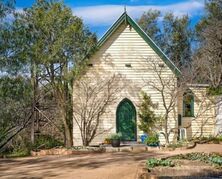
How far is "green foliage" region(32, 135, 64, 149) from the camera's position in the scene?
74.0ft

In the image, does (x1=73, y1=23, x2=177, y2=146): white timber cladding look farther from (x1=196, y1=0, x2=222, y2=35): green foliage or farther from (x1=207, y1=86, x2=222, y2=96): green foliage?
(x1=196, y1=0, x2=222, y2=35): green foliage

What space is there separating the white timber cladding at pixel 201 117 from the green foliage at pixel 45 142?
300 inches

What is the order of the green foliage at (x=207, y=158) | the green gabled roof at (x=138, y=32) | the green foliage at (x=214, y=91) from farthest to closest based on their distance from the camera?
the green foliage at (x=214, y=91), the green gabled roof at (x=138, y=32), the green foliage at (x=207, y=158)

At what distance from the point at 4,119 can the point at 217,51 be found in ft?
75.2

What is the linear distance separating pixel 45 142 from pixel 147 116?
5.87 metres

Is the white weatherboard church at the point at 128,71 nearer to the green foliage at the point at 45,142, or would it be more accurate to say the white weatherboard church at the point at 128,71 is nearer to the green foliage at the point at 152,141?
the green foliage at the point at 45,142

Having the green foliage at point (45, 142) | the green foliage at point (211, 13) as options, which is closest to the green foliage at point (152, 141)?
the green foliage at point (45, 142)

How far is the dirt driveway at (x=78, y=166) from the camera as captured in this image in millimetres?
13461

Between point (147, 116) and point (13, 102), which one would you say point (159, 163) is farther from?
point (13, 102)

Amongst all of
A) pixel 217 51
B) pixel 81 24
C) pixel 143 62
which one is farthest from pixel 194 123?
pixel 217 51

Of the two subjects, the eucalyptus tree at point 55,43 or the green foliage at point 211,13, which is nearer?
the eucalyptus tree at point 55,43

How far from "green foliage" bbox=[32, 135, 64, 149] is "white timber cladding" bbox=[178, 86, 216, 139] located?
763 centimetres

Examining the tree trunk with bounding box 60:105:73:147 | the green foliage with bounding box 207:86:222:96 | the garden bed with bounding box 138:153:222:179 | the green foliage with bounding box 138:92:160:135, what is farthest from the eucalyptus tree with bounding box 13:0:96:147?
the garden bed with bounding box 138:153:222:179

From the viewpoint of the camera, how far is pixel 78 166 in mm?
15602
